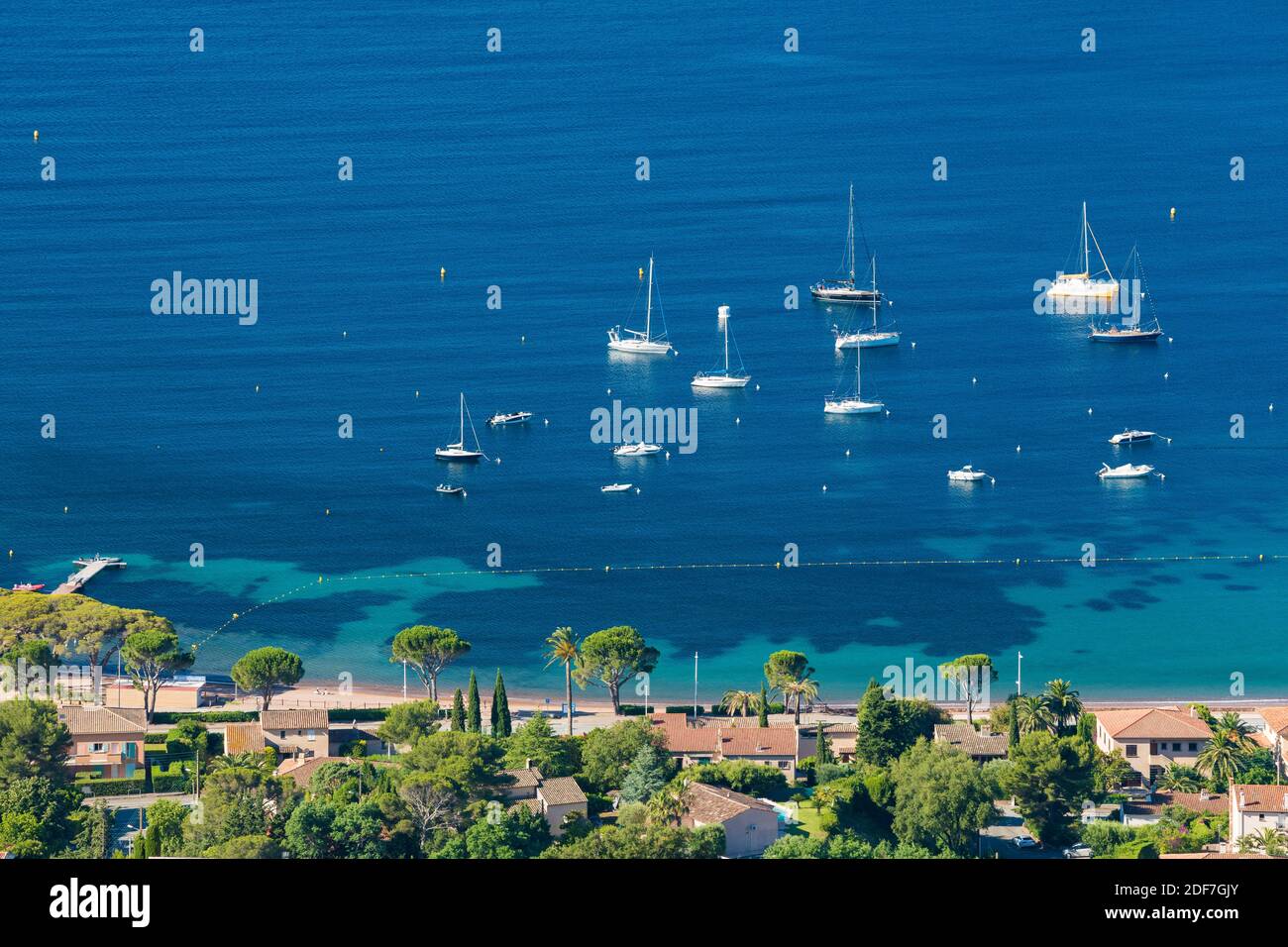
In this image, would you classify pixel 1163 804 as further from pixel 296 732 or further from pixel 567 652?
pixel 296 732

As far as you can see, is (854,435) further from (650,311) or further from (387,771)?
(387,771)

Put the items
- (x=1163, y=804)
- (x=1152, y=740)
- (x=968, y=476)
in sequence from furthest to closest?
(x=968, y=476) → (x=1152, y=740) → (x=1163, y=804)

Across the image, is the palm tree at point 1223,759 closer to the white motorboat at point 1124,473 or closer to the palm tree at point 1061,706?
the palm tree at point 1061,706

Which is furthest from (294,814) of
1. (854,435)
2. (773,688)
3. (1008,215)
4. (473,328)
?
A: (1008,215)

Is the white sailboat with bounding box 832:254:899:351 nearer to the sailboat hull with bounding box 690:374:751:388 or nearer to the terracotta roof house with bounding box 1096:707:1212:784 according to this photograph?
the sailboat hull with bounding box 690:374:751:388


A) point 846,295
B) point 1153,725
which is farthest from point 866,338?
point 1153,725

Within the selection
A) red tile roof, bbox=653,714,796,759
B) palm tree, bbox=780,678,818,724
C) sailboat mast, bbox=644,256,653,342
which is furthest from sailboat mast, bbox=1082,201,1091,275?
red tile roof, bbox=653,714,796,759

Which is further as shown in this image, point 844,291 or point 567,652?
point 844,291
